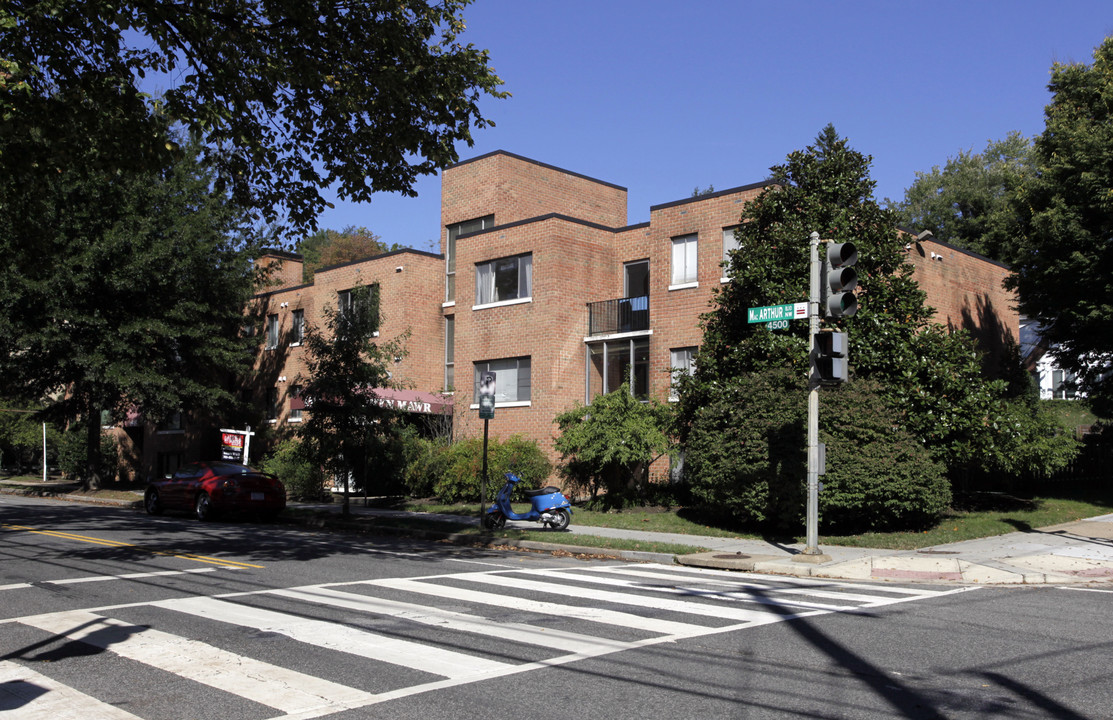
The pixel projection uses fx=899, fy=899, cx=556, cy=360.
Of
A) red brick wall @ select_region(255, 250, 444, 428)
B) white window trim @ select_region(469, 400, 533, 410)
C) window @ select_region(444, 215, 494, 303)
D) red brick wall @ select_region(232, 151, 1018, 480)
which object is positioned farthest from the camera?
window @ select_region(444, 215, 494, 303)

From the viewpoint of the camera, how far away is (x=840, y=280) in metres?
12.6

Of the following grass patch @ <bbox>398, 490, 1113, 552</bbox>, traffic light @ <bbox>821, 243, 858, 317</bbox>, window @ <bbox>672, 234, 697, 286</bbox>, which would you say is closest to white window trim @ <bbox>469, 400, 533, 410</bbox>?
grass patch @ <bbox>398, 490, 1113, 552</bbox>

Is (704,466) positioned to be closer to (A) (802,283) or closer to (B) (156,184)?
(A) (802,283)

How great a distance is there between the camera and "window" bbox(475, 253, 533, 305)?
2709 cm

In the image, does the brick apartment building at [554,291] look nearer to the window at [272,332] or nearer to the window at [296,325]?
the window at [296,325]

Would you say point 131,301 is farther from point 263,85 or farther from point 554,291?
point 263,85

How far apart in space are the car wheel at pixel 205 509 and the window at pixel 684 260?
13.2 m

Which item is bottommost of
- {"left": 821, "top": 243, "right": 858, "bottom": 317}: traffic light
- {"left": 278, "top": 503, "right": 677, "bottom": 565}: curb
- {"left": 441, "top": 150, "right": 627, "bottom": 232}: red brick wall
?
{"left": 278, "top": 503, "right": 677, "bottom": 565}: curb

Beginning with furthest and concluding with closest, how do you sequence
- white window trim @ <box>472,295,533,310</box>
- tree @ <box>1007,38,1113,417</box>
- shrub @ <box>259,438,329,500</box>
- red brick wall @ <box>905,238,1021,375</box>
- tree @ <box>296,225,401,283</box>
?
tree @ <box>296,225,401,283</box>
shrub @ <box>259,438,329,500</box>
white window trim @ <box>472,295,533,310</box>
red brick wall @ <box>905,238,1021,375</box>
tree @ <box>1007,38,1113,417</box>

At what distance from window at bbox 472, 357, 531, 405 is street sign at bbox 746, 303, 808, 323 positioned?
1389 cm

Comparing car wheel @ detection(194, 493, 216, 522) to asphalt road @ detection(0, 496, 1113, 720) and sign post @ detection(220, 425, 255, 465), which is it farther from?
asphalt road @ detection(0, 496, 1113, 720)

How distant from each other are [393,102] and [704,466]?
29.3 ft

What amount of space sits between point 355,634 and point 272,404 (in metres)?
30.7

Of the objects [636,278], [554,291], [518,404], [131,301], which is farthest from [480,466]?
[131,301]
